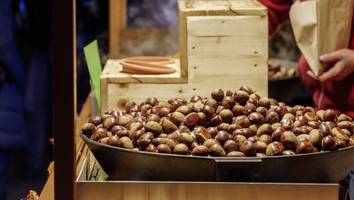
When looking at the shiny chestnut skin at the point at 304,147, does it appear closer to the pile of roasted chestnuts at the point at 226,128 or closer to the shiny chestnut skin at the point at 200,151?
the pile of roasted chestnuts at the point at 226,128

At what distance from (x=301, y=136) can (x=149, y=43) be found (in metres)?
2.50

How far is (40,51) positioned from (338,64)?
2885 mm

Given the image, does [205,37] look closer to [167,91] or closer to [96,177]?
[167,91]

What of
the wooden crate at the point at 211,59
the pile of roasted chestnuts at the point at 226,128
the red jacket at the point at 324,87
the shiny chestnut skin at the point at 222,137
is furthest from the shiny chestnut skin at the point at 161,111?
the red jacket at the point at 324,87

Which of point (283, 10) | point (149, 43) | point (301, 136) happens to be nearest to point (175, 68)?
point (283, 10)

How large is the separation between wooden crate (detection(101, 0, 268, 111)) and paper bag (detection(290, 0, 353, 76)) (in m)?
0.17

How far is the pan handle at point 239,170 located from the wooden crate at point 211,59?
0.89 metres

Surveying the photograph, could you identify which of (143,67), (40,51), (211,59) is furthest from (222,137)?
(40,51)

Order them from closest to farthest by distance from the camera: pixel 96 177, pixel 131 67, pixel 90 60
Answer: pixel 96 177 < pixel 90 60 < pixel 131 67

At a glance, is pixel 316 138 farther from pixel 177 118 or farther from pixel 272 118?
pixel 177 118

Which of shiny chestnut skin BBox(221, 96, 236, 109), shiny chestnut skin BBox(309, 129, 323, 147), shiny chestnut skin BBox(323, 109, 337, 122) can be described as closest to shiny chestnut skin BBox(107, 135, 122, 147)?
shiny chestnut skin BBox(221, 96, 236, 109)

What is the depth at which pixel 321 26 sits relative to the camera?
2363 mm

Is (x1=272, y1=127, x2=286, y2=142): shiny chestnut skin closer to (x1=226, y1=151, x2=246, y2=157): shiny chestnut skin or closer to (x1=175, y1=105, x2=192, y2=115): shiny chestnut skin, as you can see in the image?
(x1=226, y1=151, x2=246, y2=157): shiny chestnut skin

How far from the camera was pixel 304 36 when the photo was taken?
242cm
